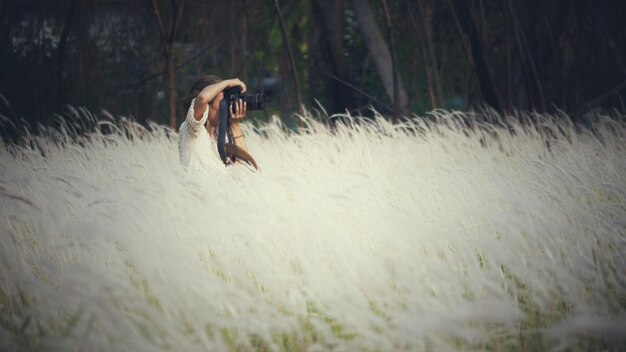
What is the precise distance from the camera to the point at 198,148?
15.9 feet

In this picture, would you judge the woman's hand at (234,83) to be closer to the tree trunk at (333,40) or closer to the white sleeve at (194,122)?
the white sleeve at (194,122)

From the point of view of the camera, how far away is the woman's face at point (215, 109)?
4.97 meters

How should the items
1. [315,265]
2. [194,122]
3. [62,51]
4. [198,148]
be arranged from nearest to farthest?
[315,265], [194,122], [198,148], [62,51]

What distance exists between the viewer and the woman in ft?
15.6

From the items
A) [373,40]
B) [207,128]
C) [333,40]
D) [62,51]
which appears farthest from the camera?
[333,40]

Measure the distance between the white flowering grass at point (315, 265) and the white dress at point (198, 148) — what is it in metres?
0.18

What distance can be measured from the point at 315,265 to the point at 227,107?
2000 mm

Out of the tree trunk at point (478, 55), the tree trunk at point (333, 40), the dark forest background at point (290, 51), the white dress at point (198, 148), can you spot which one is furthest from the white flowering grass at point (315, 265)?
the tree trunk at point (333, 40)

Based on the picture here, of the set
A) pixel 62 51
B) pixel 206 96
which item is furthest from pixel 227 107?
pixel 62 51

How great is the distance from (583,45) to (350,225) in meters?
8.43

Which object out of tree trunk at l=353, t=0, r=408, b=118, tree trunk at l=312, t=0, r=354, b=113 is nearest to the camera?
tree trunk at l=353, t=0, r=408, b=118

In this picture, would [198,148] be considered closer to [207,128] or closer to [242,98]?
[207,128]

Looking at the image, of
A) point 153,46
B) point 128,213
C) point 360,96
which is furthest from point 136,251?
point 360,96

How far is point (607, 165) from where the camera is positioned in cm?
527
